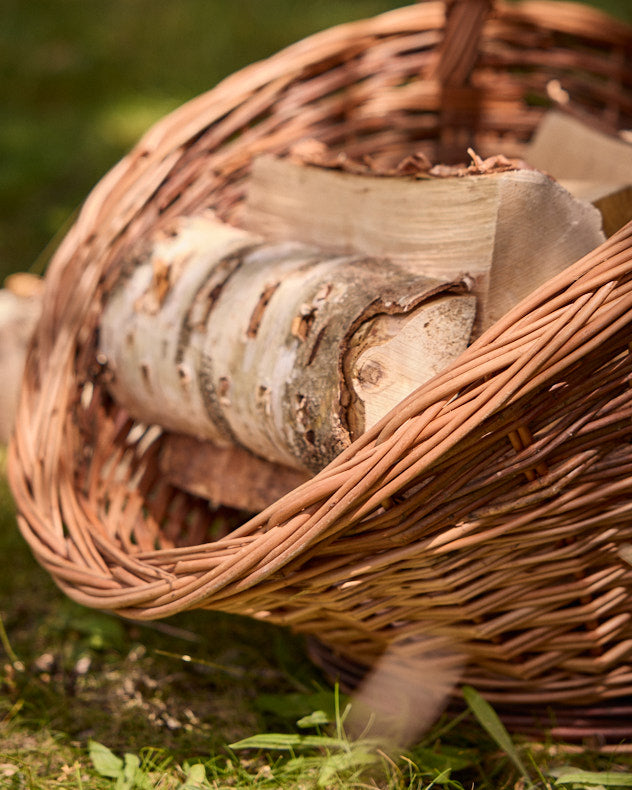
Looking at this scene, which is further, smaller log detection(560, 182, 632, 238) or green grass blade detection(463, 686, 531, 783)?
smaller log detection(560, 182, 632, 238)

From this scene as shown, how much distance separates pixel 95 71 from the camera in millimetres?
3340

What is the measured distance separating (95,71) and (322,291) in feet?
8.88

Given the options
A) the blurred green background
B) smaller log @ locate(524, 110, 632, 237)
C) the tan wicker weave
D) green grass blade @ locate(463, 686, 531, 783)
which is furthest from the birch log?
the blurred green background

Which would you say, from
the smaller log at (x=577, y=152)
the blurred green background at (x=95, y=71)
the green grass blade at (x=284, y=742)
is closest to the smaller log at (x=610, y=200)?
the smaller log at (x=577, y=152)

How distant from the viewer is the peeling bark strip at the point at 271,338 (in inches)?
39.0

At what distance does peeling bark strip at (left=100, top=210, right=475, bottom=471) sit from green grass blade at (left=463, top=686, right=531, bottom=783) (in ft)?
1.12

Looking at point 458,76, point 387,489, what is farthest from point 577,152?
point 387,489

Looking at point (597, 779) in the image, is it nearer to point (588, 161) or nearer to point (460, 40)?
point (588, 161)

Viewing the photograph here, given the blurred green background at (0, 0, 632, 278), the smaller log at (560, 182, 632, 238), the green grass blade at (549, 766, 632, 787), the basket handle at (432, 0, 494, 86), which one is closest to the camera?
the green grass blade at (549, 766, 632, 787)

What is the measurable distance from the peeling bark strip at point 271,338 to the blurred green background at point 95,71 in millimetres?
1416

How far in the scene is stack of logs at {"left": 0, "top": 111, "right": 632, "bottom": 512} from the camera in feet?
3.28

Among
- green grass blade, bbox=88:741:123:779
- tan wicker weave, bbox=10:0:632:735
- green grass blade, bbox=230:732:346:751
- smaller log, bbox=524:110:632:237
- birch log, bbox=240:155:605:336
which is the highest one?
smaller log, bbox=524:110:632:237

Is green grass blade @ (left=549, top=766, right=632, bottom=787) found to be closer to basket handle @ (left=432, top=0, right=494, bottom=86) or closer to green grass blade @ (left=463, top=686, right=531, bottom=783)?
green grass blade @ (left=463, top=686, right=531, bottom=783)

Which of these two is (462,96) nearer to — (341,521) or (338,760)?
(341,521)
